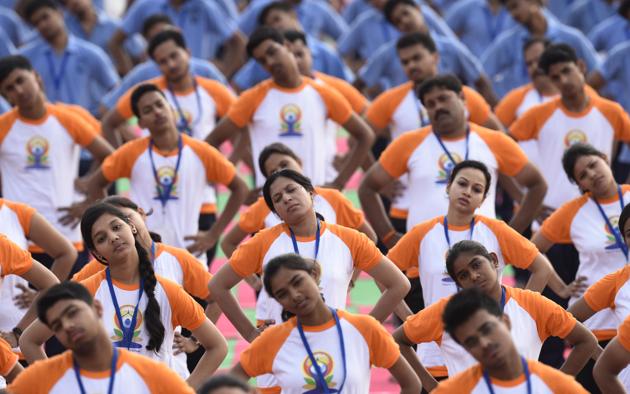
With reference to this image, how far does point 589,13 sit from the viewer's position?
47.0 ft

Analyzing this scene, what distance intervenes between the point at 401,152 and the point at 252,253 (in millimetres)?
1668

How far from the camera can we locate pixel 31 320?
24.0 ft

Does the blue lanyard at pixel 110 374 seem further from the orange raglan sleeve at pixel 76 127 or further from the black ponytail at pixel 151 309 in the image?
the orange raglan sleeve at pixel 76 127

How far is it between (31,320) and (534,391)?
2.84 m

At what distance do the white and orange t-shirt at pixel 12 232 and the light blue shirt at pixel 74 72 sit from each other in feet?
12.1

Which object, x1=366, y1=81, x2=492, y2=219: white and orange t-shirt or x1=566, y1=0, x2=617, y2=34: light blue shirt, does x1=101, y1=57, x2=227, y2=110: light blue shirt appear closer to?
x1=366, y1=81, x2=492, y2=219: white and orange t-shirt

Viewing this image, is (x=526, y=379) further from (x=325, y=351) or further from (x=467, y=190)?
(x=467, y=190)

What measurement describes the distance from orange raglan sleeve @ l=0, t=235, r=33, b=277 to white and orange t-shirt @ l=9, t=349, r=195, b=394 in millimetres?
1481

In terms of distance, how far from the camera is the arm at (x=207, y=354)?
638 cm

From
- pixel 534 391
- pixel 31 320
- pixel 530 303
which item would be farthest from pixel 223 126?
pixel 534 391

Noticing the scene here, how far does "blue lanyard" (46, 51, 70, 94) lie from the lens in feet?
37.2

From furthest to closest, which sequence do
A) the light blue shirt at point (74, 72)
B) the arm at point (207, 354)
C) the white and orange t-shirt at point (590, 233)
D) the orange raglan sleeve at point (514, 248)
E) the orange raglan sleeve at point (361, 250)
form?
the light blue shirt at point (74, 72)
the white and orange t-shirt at point (590, 233)
the orange raglan sleeve at point (514, 248)
the orange raglan sleeve at point (361, 250)
the arm at point (207, 354)

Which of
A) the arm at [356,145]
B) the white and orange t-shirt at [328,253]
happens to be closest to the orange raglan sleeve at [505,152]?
the arm at [356,145]

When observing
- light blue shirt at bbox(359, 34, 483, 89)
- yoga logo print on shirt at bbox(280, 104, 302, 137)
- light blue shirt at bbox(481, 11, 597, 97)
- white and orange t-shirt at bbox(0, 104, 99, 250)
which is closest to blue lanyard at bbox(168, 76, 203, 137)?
white and orange t-shirt at bbox(0, 104, 99, 250)
